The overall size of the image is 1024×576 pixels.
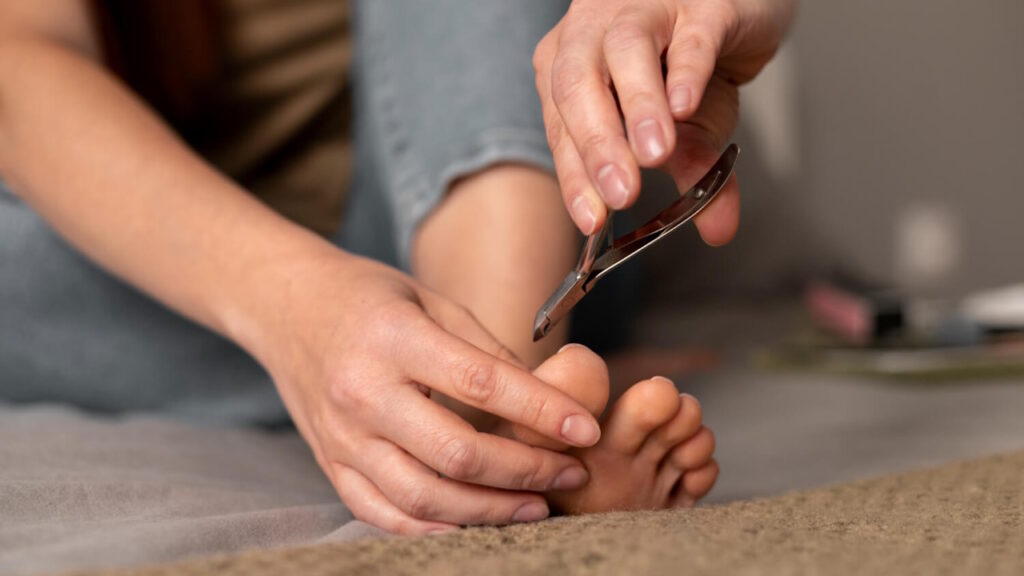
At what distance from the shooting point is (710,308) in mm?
1554

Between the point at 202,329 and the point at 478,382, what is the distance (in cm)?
40

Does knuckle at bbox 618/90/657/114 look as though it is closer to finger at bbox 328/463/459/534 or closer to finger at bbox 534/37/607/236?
finger at bbox 534/37/607/236

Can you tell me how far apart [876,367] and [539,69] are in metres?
0.70

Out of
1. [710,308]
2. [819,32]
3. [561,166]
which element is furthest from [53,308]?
[819,32]

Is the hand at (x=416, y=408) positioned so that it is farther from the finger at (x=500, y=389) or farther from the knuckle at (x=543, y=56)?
the knuckle at (x=543, y=56)

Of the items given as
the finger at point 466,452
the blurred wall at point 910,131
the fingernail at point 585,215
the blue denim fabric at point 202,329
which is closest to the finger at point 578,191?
the fingernail at point 585,215

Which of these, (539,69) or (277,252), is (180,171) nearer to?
(277,252)

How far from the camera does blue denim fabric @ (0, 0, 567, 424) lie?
2.33 feet

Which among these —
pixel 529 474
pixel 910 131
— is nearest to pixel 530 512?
pixel 529 474

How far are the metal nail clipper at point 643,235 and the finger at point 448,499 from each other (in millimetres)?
99

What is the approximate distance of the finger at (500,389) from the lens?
0.46 meters

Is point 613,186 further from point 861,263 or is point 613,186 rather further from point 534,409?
point 861,263

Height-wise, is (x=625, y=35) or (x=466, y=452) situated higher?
(x=625, y=35)

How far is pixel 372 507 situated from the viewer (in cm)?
50
